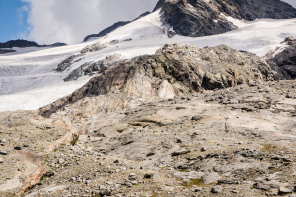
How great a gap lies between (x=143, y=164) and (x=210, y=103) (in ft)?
33.3

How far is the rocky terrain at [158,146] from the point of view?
818 cm

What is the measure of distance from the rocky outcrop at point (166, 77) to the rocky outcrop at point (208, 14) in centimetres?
12263

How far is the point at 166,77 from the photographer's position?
2869 centimetres

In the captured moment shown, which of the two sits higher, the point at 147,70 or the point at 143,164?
the point at 147,70

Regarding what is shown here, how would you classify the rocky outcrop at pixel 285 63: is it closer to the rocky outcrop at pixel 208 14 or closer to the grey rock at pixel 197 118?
the grey rock at pixel 197 118

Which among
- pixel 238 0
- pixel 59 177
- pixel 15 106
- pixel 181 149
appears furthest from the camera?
pixel 238 0

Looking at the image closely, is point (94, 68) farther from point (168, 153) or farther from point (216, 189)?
point (216, 189)

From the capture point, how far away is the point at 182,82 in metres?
28.9

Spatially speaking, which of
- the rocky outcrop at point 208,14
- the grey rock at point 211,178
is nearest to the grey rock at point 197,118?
the grey rock at point 211,178

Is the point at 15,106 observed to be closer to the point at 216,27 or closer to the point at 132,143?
the point at 132,143

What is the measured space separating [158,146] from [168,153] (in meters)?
1.23

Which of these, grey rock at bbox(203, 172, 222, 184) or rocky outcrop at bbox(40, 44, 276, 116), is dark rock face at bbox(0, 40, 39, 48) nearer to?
rocky outcrop at bbox(40, 44, 276, 116)

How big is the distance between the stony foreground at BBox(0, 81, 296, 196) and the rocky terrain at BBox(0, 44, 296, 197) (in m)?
0.04

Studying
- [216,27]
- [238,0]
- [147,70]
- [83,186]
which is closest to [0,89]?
[147,70]
